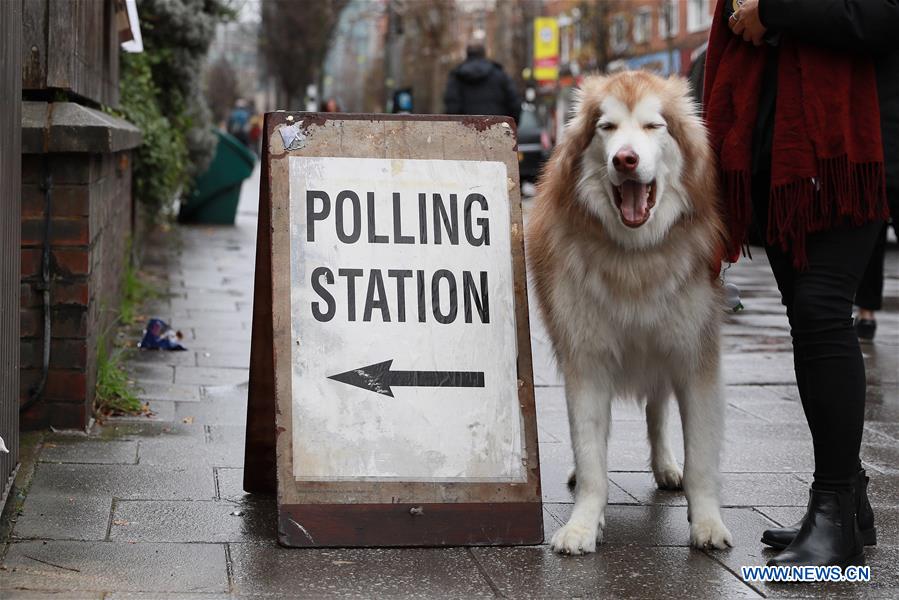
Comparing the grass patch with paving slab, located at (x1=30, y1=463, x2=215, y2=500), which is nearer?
paving slab, located at (x1=30, y1=463, x2=215, y2=500)

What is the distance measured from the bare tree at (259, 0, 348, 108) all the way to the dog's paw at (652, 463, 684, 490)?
2429 inches

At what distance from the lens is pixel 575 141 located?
152 inches

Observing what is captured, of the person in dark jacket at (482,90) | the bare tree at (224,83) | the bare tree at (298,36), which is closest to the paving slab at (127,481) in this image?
the person in dark jacket at (482,90)

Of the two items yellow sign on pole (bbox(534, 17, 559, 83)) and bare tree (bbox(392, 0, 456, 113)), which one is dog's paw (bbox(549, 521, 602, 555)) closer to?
bare tree (bbox(392, 0, 456, 113))

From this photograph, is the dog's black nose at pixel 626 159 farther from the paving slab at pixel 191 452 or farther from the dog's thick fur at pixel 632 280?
the paving slab at pixel 191 452

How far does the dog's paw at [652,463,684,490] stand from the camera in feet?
15.4

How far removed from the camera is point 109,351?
21.9ft

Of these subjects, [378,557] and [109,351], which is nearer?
[378,557]

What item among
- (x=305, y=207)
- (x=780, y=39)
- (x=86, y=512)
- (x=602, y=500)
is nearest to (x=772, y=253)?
(x=780, y=39)

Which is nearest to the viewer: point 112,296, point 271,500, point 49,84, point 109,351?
point 271,500

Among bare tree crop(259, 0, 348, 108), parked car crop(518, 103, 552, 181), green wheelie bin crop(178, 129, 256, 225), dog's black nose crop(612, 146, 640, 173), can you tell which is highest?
bare tree crop(259, 0, 348, 108)

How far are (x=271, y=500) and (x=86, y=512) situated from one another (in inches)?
24.4

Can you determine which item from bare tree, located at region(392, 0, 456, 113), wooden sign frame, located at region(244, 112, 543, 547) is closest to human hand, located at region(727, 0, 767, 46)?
wooden sign frame, located at region(244, 112, 543, 547)

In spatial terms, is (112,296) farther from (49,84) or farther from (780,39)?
(780,39)
